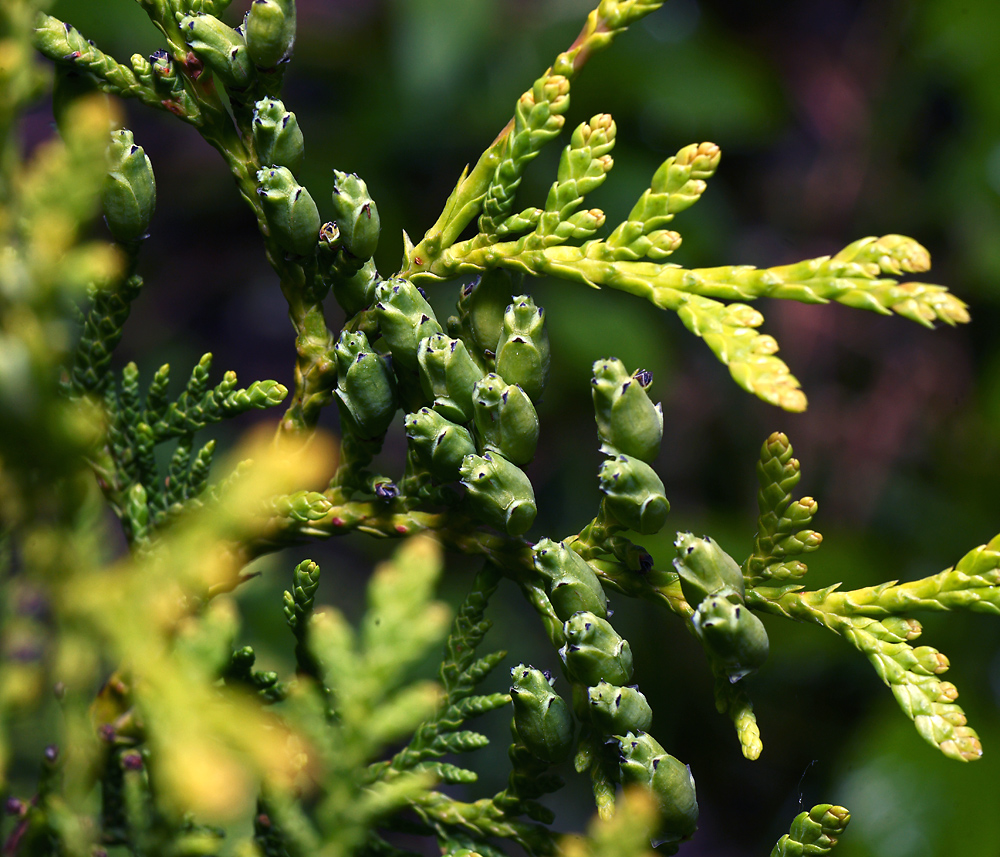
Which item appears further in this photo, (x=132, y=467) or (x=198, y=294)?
(x=198, y=294)

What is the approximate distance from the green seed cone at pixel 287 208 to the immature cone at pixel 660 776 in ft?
2.10

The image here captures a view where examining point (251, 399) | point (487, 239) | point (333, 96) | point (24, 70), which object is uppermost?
point (24, 70)

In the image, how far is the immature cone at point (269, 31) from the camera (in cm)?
92

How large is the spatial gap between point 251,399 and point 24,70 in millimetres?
397

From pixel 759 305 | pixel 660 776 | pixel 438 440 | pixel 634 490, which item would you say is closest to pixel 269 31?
pixel 438 440

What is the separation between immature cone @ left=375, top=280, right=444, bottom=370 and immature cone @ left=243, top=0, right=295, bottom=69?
11.7 inches

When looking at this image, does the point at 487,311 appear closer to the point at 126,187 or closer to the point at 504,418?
the point at 504,418

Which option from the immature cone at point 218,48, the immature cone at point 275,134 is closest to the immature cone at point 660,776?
the immature cone at point 275,134

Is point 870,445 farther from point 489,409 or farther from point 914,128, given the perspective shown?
point 489,409

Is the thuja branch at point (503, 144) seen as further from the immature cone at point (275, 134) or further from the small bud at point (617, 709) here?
the small bud at point (617, 709)

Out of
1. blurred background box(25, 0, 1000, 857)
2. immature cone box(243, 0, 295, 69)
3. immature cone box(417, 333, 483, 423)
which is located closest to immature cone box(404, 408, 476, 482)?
immature cone box(417, 333, 483, 423)

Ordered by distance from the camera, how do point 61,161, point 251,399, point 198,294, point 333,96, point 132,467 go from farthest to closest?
1. point 198,294
2. point 333,96
3. point 132,467
4. point 251,399
5. point 61,161

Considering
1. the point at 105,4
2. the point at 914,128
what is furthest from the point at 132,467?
the point at 914,128

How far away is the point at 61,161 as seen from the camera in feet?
2.62
